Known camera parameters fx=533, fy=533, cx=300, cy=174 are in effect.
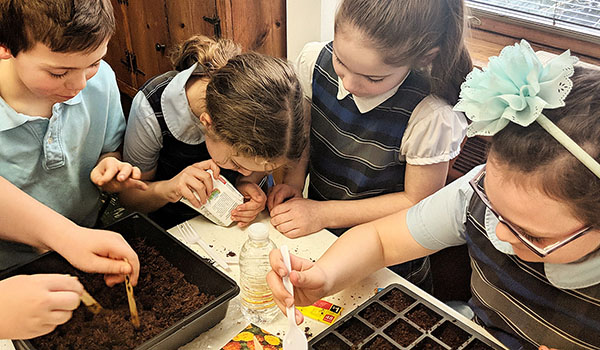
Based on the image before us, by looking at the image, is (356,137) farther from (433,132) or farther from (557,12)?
(557,12)

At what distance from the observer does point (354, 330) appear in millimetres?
1034

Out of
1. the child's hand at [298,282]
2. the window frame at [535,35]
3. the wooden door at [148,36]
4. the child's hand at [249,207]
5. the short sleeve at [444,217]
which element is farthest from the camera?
the wooden door at [148,36]

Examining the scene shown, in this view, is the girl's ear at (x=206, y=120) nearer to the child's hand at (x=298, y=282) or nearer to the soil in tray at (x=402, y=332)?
the child's hand at (x=298, y=282)

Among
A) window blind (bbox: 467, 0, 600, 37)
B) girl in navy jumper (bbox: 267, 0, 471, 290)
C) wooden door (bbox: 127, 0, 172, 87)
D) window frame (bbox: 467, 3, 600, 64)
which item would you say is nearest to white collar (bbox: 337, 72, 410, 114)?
girl in navy jumper (bbox: 267, 0, 471, 290)

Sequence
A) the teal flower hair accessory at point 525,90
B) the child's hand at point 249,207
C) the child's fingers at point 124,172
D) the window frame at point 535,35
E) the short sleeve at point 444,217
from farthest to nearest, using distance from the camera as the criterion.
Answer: the window frame at point 535,35
the child's hand at point 249,207
the child's fingers at point 124,172
the short sleeve at point 444,217
the teal flower hair accessory at point 525,90

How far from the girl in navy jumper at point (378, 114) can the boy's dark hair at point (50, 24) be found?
0.56 metres

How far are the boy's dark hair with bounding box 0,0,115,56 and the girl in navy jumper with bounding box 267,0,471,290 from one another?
556 millimetres

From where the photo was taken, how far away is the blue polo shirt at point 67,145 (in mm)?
1214

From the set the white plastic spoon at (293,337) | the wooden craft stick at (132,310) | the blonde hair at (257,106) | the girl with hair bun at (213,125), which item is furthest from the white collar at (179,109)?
the white plastic spoon at (293,337)

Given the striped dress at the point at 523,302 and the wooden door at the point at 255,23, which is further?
the wooden door at the point at 255,23

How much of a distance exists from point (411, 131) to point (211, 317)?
69 cm

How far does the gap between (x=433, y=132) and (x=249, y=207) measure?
1.65 ft

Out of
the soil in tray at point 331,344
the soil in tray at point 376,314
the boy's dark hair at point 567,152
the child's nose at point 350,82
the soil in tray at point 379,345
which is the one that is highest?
the boy's dark hair at point 567,152

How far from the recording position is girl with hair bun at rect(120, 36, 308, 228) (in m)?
1.22
